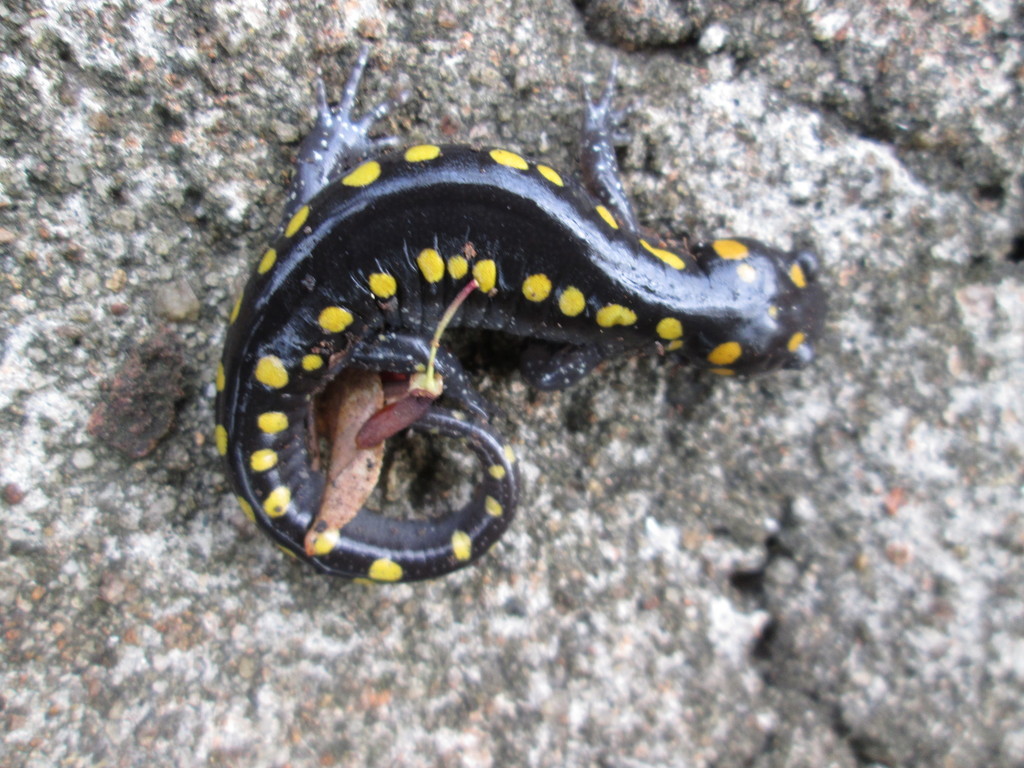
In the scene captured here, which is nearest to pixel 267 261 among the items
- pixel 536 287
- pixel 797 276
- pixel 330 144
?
pixel 330 144

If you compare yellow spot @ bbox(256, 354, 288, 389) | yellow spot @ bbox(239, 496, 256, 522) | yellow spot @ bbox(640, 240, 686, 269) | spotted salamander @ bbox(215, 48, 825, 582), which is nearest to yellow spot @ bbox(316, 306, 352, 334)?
spotted salamander @ bbox(215, 48, 825, 582)

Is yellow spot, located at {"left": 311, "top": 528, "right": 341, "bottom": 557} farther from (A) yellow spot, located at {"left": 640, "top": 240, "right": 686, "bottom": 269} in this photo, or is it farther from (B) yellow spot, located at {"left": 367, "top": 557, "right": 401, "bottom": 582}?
(A) yellow spot, located at {"left": 640, "top": 240, "right": 686, "bottom": 269}

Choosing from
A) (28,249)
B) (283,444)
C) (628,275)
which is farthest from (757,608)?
(28,249)

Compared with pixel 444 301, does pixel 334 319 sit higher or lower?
lower

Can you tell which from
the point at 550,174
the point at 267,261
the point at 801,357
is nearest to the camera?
the point at 267,261

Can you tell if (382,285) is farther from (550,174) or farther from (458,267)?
(550,174)

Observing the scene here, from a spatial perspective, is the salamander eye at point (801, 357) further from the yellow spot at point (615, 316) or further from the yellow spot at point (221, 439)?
the yellow spot at point (221, 439)

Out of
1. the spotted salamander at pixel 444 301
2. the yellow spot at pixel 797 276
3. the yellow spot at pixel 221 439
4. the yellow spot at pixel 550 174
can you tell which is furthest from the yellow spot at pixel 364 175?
the yellow spot at pixel 797 276
